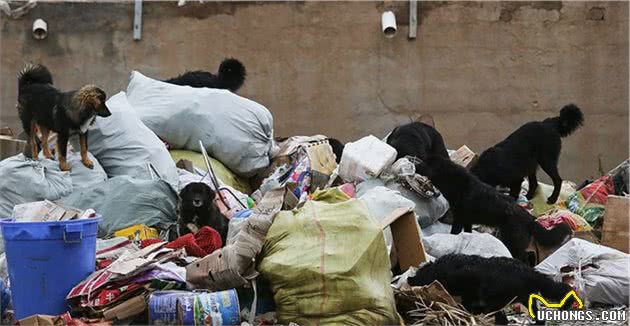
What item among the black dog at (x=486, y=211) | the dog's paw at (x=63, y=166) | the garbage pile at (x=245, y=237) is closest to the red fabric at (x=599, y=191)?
the garbage pile at (x=245, y=237)

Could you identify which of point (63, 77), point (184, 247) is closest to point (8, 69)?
point (63, 77)

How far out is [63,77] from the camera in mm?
9602

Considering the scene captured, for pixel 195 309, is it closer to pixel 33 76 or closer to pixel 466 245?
pixel 466 245

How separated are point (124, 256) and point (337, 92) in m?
5.29

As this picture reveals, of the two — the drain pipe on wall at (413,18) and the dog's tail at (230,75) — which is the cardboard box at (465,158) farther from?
the drain pipe on wall at (413,18)

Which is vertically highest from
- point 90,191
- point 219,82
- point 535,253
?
point 219,82

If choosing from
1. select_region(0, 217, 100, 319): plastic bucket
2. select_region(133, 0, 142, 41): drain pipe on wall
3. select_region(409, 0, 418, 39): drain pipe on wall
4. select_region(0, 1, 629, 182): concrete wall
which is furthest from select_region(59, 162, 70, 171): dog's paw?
select_region(409, 0, 418, 39): drain pipe on wall

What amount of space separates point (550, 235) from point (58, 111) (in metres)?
3.12

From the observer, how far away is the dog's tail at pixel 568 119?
24.0ft

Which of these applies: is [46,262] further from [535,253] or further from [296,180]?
[535,253]

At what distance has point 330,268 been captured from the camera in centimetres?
421

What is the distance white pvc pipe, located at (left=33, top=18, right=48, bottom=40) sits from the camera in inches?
369

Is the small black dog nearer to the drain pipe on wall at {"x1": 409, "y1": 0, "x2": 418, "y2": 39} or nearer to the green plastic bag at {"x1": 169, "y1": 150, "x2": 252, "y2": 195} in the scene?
the green plastic bag at {"x1": 169, "y1": 150, "x2": 252, "y2": 195}

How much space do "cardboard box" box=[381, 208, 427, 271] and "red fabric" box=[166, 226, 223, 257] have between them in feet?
2.87
